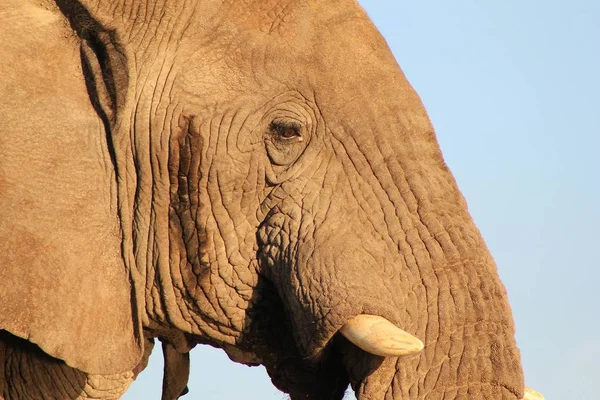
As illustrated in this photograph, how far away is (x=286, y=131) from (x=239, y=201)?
10.6 inches

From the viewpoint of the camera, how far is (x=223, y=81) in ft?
18.3

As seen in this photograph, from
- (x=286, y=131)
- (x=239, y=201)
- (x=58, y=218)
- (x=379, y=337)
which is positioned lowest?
(x=58, y=218)

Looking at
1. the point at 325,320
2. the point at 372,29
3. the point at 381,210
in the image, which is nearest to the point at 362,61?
the point at 372,29

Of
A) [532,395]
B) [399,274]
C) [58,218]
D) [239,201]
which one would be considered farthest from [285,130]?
[532,395]

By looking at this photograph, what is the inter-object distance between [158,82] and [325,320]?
975 millimetres

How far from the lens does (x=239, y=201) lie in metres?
5.53

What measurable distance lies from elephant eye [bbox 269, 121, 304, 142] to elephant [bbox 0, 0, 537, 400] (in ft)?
0.03

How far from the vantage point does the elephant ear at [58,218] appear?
212 inches

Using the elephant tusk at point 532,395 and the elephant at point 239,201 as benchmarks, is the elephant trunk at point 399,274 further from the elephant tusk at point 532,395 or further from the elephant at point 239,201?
the elephant tusk at point 532,395

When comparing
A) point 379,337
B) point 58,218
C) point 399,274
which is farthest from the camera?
point 58,218

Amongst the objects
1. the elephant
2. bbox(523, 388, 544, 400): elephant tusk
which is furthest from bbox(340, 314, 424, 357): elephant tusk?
bbox(523, 388, 544, 400): elephant tusk

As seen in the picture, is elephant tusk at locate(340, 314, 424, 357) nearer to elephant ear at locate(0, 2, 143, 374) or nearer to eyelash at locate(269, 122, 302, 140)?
eyelash at locate(269, 122, 302, 140)

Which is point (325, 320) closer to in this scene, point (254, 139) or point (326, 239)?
point (326, 239)

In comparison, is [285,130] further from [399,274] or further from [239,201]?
[399,274]
